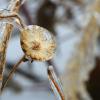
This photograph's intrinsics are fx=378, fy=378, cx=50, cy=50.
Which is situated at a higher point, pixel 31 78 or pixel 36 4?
pixel 36 4

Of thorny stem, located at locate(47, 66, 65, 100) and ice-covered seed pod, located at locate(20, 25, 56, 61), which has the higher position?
ice-covered seed pod, located at locate(20, 25, 56, 61)

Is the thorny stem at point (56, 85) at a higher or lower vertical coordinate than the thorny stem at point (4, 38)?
lower

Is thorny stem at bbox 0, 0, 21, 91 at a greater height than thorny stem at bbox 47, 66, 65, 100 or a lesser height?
greater

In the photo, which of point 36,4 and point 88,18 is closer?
point 88,18

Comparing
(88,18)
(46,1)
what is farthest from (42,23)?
(88,18)

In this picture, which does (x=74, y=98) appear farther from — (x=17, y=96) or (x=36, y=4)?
(x=36, y=4)

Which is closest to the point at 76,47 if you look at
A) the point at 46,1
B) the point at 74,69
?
the point at 74,69

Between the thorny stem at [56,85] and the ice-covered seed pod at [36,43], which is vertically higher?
the ice-covered seed pod at [36,43]
